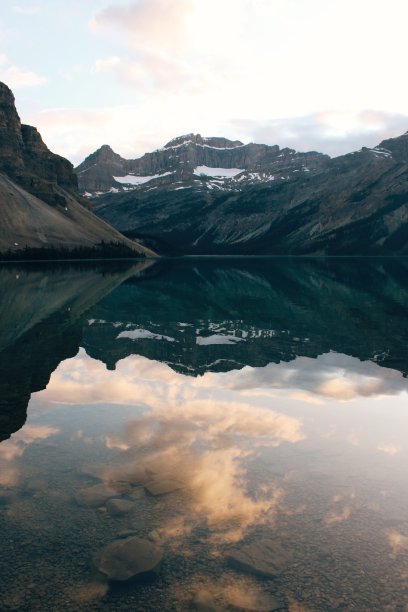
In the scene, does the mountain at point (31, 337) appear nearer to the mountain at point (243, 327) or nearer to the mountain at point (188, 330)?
the mountain at point (188, 330)

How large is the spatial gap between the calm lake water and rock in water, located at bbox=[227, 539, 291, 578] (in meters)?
0.05

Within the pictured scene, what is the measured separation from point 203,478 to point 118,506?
350 cm

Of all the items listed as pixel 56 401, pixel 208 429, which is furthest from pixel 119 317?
pixel 208 429

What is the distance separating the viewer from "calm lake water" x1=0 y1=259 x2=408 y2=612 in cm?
1186

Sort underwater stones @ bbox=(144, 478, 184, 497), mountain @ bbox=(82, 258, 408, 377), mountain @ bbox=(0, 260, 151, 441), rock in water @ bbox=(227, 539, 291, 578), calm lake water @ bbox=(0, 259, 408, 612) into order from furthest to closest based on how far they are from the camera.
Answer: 1. mountain @ bbox=(82, 258, 408, 377)
2. mountain @ bbox=(0, 260, 151, 441)
3. underwater stones @ bbox=(144, 478, 184, 497)
4. rock in water @ bbox=(227, 539, 291, 578)
5. calm lake water @ bbox=(0, 259, 408, 612)

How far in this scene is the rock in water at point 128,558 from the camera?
12.2 meters

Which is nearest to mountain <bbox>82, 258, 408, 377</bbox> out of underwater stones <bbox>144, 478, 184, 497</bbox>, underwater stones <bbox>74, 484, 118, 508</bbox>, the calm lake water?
the calm lake water

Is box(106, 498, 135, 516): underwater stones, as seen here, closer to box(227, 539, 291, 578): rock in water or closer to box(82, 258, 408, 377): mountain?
box(227, 539, 291, 578): rock in water

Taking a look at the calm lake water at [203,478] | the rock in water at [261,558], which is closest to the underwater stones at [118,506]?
the calm lake water at [203,478]

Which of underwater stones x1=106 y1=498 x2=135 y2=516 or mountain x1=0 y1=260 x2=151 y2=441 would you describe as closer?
underwater stones x1=106 y1=498 x2=135 y2=516

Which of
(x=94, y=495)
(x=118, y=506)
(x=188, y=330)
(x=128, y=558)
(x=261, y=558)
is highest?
(x=261, y=558)

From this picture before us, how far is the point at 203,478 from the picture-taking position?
1764 cm

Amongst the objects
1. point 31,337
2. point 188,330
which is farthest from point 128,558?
point 188,330

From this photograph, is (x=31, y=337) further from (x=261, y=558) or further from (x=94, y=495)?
(x=261, y=558)
